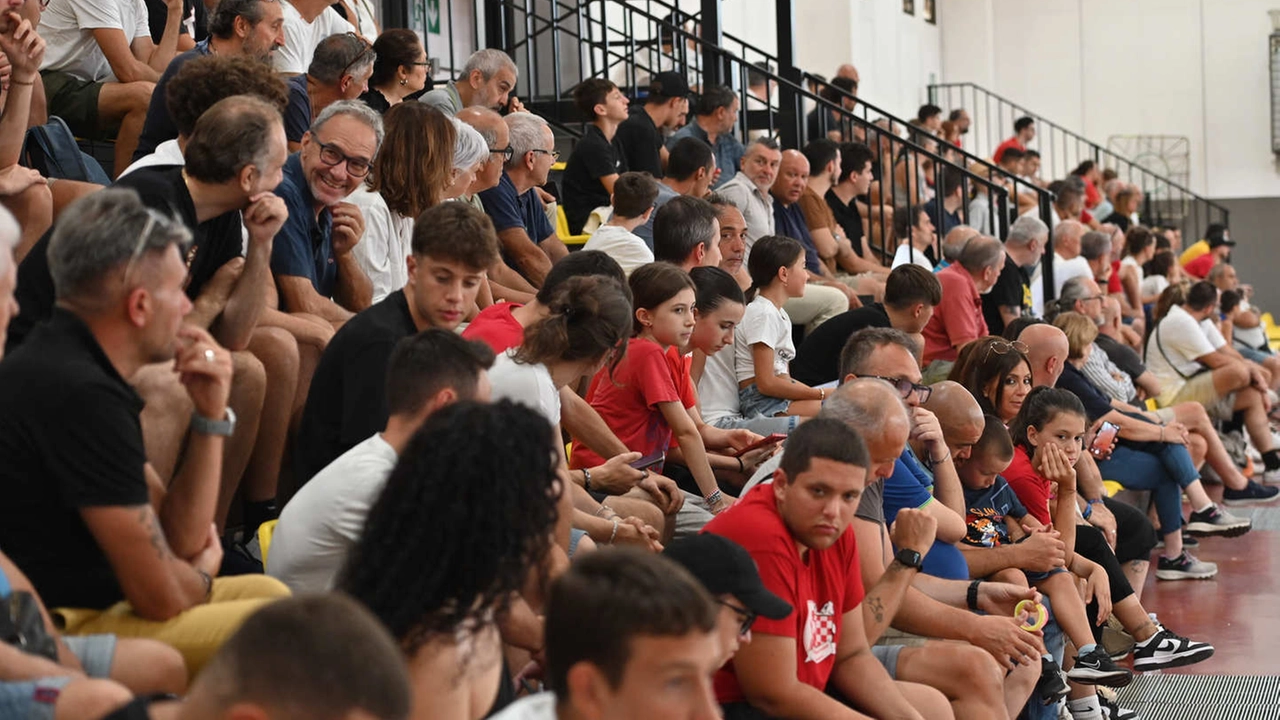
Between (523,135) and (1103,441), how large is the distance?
3080 mm

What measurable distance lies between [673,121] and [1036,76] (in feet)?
41.2

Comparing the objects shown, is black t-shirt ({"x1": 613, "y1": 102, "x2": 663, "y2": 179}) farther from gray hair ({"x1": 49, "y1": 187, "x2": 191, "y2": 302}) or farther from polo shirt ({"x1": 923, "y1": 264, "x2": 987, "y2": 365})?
gray hair ({"x1": 49, "y1": 187, "x2": 191, "y2": 302})

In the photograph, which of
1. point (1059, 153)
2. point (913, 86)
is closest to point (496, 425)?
point (913, 86)

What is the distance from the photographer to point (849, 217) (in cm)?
935

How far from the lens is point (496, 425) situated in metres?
2.26

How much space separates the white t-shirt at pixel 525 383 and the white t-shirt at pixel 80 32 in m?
2.19

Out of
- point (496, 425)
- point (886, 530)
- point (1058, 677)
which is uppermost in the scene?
point (496, 425)

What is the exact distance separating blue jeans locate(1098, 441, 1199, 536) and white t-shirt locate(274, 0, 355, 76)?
450 centimetres

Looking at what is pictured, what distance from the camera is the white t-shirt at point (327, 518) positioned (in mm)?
2775

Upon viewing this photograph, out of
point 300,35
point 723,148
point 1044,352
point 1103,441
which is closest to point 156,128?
point 300,35

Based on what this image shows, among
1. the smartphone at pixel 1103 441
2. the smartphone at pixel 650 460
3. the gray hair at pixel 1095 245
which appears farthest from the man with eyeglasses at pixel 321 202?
the gray hair at pixel 1095 245

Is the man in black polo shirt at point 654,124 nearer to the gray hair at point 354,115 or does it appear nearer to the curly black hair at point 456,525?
the gray hair at point 354,115

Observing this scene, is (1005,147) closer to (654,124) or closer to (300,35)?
(654,124)

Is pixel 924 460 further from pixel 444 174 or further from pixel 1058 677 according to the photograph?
pixel 444 174
